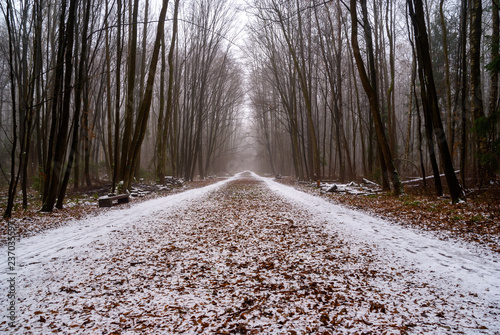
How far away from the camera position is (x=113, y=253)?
385 cm

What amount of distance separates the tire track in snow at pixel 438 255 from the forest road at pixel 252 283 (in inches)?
0.7

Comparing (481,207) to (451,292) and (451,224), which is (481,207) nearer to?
(451,224)

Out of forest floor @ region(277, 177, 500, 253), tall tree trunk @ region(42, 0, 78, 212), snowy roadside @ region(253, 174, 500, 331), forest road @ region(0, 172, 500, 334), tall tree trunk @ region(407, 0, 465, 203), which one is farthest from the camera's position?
tall tree trunk @ region(42, 0, 78, 212)

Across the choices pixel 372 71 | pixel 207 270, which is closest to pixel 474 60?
pixel 372 71

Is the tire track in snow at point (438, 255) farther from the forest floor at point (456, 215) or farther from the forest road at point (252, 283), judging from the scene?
the forest floor at point (456, 215)

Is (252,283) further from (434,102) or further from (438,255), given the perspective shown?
(434,102)

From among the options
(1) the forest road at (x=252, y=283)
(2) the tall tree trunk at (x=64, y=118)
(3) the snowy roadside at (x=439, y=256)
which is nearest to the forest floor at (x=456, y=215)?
(3) the snowy roadside at (x=439, y=256)

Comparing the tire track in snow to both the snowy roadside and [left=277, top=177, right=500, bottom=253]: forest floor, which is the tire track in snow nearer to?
the snowy roadside

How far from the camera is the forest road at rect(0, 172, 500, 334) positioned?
Answer: 2.15m

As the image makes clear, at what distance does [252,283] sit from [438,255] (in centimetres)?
267

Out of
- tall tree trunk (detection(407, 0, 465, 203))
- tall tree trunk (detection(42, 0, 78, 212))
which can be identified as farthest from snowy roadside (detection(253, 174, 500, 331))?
tall tree trunk (detection(42, 0, 78, 212))

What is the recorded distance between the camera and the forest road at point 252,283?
215cm

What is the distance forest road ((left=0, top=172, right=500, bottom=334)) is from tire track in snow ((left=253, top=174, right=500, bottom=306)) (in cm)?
2

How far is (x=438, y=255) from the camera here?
3580 mm
